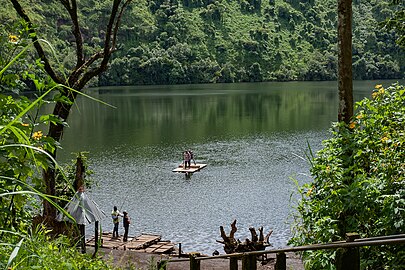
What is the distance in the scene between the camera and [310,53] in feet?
497

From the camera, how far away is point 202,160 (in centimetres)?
3956

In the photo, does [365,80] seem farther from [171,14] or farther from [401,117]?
[401,117]

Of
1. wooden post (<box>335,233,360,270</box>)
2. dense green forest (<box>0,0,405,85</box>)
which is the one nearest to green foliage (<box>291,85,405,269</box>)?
wooden post (<box>335,233,360,270</box>)

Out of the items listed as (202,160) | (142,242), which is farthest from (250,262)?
(202,160)

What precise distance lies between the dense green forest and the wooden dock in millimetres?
102638

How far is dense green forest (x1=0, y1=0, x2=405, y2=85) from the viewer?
133250 millimetres

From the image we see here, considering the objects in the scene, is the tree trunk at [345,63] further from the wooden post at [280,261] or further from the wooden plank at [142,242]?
the wooden plank at [142,242]

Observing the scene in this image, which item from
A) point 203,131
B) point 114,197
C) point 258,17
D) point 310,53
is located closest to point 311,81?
point 310,53

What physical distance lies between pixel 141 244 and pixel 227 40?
14211 centimetres

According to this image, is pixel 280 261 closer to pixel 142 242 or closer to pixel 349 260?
pixel 349 260

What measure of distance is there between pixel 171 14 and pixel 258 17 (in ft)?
92.3

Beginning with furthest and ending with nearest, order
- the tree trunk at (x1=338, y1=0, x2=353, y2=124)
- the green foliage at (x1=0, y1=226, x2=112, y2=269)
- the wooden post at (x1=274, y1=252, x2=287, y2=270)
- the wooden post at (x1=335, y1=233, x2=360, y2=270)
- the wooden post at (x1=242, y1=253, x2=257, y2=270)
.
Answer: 1. the tree trunk at (x1=338, y1=0, x2=353, y2=124)
2. the wooden post at (x1=242, y1=253, x2=257, y2=270)
3. the wooden post at (x1=274, y1=252, x2=287, y2=270)
4. the wooden post at (x1=335, y1=233, x2=360, y2=270)
5. the green foliage at (x1=0, y1=226, x2=112, y2=269)

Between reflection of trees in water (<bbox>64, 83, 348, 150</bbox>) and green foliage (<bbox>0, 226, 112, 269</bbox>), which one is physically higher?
reflection of trees in water (<bbox>64, 83, 348, 150</bbox>)

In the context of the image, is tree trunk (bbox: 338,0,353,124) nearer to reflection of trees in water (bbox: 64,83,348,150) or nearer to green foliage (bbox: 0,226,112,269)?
green foliage (bbox: 0,226,112,269)
